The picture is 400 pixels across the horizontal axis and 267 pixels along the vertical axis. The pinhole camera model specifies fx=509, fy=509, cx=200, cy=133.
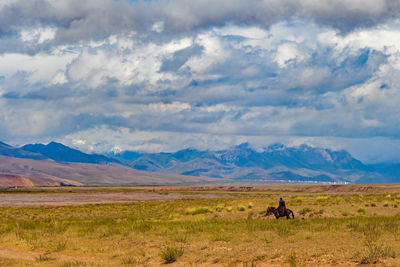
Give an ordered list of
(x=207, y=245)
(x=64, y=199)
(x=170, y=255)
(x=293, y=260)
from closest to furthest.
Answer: (x=293, y=260) < (x=170, y=255) < (x=207, y=245) < (x=64, y=199)

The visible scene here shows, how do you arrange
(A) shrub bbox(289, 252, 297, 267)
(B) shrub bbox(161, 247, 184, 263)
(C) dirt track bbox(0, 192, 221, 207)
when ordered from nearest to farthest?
(A) shrub bbox(289, 252, 297, 267) → (B) shrub bbox(161, 247, 184, 263) → (C) dirt track bbox(0, 192, 221, 207)

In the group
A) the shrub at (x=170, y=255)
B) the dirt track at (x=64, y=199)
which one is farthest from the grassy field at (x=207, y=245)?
the dirt track at (x=64, y=199)

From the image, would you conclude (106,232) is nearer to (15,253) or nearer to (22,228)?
(15,253)

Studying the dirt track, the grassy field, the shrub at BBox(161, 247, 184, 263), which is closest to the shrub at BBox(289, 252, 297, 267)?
the grassy field

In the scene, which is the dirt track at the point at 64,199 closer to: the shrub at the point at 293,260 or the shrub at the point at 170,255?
the shrub at the point at 170,255

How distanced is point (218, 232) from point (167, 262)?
746 cm

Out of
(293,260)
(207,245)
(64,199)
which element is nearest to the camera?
(293,260)

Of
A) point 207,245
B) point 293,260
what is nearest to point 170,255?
point 207,245

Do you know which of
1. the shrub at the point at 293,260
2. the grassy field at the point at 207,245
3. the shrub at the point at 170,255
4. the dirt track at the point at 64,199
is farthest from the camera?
the dirt track at the point at 64,199

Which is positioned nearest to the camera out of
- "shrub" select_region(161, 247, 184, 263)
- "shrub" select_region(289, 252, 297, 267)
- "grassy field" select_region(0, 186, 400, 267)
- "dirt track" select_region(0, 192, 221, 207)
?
"shrub" select_region(289, 252, 297, 267)

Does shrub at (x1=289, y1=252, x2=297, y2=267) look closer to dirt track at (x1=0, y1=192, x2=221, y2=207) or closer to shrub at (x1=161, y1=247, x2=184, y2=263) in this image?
shrub at (x1=161, y1=247, x2=184, y2=263)

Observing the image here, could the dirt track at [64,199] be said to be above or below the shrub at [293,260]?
below

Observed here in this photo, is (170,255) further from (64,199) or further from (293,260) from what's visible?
(64,199)

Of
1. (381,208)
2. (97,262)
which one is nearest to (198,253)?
(97,262)
